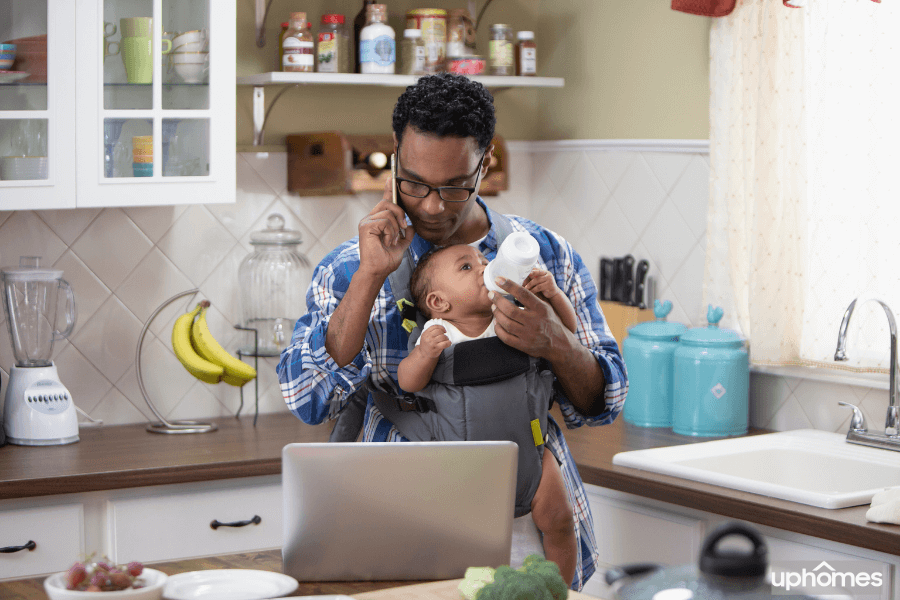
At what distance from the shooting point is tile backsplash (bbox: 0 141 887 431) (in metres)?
2.74

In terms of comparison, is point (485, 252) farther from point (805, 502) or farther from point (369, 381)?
point (805, 502)

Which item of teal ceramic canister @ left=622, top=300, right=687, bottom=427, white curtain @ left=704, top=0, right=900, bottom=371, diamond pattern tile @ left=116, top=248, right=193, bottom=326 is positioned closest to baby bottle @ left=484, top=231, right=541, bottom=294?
white curtain @ left=704, top=0, right=900, bottom=371

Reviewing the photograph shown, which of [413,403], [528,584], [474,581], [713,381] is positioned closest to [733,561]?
[528,584]

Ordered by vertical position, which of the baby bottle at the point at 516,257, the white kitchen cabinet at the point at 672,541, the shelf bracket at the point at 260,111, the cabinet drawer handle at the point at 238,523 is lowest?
the cabinet drawer handle at the point at 238,523

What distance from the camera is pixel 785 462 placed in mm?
2473

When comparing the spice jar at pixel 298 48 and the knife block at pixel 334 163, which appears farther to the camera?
the knife block at pixel 334 163

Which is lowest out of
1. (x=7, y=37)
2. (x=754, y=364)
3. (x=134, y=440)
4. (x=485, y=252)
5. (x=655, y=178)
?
(x=134, y=440)

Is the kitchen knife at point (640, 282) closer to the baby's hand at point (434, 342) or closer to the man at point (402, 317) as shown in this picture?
the man at point (402, 317)

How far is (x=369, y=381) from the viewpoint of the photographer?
5.55 ft

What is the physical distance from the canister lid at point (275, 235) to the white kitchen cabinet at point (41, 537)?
0.90m

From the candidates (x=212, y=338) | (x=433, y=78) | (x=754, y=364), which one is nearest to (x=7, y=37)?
(x=212, y=338)

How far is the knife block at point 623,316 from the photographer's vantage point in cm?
298

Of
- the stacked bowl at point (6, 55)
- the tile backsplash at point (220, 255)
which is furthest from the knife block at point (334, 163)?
the stacked bowl at point (6, 55)

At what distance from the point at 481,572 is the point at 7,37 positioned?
1799mm
